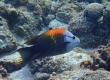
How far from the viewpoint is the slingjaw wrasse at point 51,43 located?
2.72 meters

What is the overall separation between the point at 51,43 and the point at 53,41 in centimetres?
4

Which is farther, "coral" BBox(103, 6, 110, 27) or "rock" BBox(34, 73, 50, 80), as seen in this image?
"coral" BBox(103, 6, 110, 27)

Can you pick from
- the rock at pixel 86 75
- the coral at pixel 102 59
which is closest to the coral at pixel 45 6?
the coral at pixel 102 59

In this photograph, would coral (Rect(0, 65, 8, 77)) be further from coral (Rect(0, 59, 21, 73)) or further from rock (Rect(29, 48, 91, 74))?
rock (Rect(29, 48, 91, 74))

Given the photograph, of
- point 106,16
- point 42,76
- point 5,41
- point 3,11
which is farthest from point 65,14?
point 42,76

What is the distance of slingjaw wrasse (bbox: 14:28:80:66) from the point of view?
2723 mm

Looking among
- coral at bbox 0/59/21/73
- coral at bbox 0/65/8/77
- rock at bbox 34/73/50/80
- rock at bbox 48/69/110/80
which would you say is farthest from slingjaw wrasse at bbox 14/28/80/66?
coral at bbox 0/59/21/73

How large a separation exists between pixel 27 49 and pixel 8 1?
4.39m

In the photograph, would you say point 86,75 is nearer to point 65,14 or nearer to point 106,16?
point 106,16

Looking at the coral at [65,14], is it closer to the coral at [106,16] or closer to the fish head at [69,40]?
the coral at [106,16]

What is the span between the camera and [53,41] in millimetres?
2742

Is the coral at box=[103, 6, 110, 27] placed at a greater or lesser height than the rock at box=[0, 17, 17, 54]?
greater

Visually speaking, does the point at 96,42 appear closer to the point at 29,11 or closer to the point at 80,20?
the point at 80,20

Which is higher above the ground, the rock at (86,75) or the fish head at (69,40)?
the fish head at (69,40)
